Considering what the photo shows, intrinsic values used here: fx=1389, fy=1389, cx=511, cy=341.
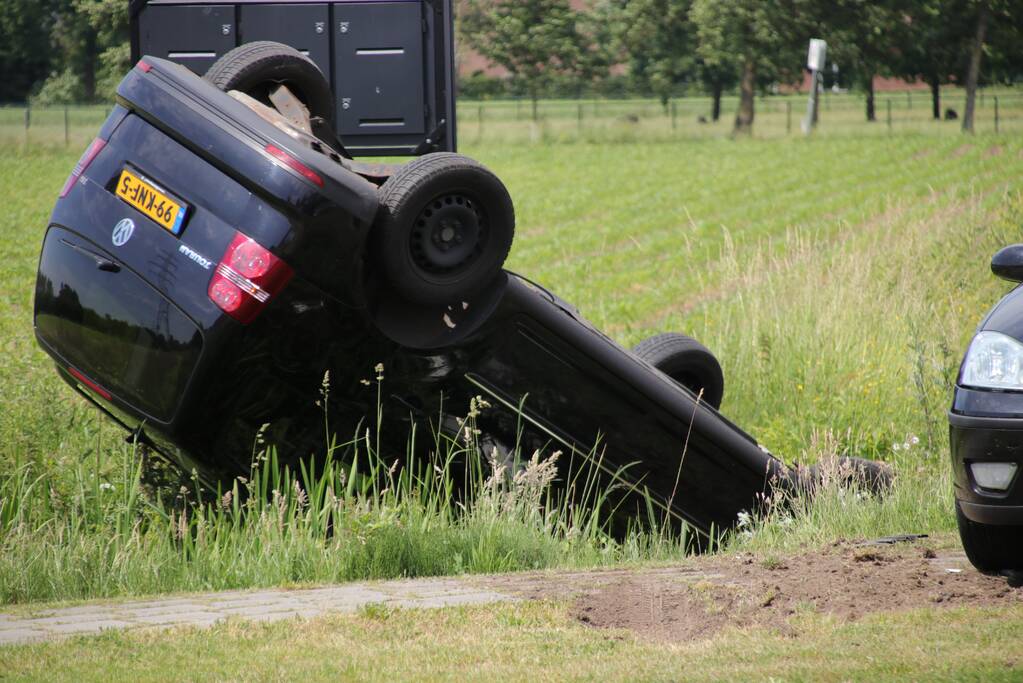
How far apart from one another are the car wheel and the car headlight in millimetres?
497

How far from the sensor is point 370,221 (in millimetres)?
5277

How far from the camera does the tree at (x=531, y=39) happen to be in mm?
60656

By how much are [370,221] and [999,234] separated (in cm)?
976

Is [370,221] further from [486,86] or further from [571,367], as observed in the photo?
[486,86]

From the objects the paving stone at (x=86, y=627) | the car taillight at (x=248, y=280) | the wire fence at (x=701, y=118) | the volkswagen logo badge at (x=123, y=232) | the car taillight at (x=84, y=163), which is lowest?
the wire fence at (x=701, y=118)

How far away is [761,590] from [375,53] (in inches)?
254

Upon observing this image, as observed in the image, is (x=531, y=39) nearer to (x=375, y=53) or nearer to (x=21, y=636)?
(x=375, y=53)

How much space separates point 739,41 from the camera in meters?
59.6

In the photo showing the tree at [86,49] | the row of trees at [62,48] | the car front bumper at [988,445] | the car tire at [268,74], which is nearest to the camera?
the car front bumper at [988,445]

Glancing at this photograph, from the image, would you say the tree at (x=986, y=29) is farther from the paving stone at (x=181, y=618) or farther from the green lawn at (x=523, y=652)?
the paving stone at (x=181, y=618)

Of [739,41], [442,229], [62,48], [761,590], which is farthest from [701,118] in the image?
[761,590]

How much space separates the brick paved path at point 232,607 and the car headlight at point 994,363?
6.15ft

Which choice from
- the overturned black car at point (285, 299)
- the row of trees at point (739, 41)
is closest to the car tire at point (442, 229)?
the overturned black car at point (285, 299)

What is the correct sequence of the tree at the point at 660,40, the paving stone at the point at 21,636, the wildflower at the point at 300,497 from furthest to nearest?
the tree at the point at 660,40
the wildflower at the point at 300,497
the paving stone at the point at 21,636
